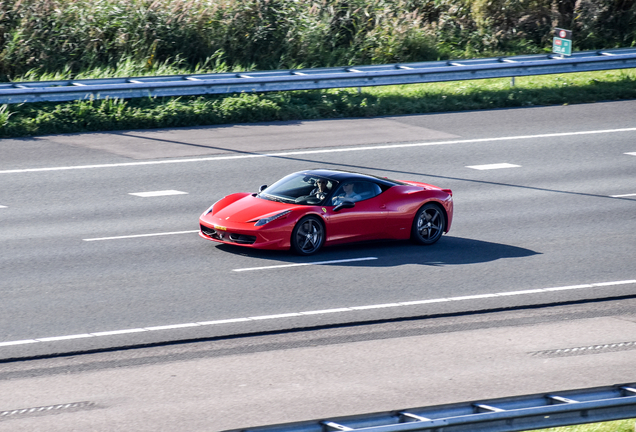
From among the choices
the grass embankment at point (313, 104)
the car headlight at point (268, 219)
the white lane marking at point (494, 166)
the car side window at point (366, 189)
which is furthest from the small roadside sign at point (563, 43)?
the car headlight at point (268, 219)

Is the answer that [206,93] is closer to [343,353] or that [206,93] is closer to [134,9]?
[134,9]

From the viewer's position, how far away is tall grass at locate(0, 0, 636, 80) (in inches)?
1037

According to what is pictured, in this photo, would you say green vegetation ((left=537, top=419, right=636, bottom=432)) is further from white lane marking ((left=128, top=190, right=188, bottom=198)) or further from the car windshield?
white lane marking ((left=128, top=190, right=188, bottom=198))

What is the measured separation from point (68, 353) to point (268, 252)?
15.4 ft

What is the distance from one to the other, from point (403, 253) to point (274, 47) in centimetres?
1585

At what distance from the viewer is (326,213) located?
13680 millimetres

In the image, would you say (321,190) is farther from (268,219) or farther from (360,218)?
(268,219)

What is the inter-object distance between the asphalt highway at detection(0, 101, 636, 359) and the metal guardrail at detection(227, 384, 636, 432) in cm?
473

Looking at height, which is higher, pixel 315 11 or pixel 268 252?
pixel 315 11

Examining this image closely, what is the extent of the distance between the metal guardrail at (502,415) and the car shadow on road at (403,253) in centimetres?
738

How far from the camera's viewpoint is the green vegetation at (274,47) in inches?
907

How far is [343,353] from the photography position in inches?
384

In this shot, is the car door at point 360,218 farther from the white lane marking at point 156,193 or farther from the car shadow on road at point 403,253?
the white lane marking at point 156,193

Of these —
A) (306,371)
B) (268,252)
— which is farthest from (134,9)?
(306,371)
